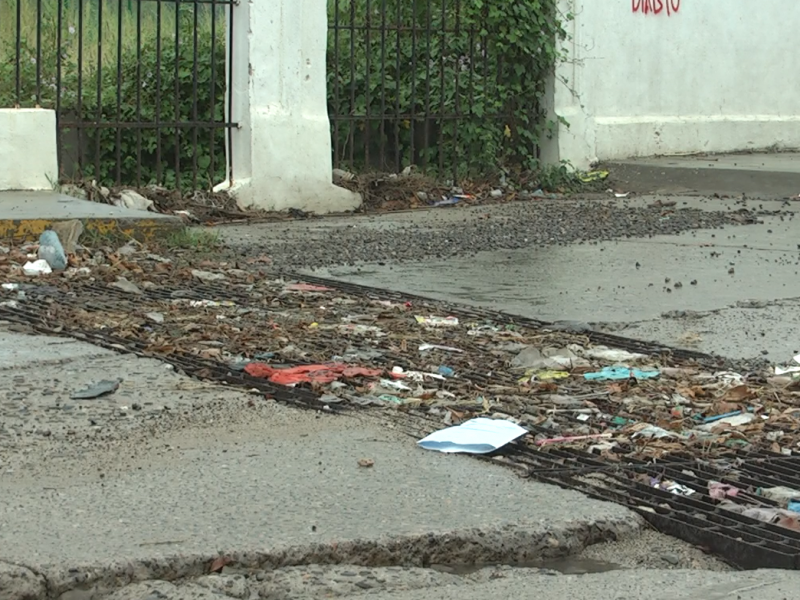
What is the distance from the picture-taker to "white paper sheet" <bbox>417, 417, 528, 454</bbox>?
151 inches

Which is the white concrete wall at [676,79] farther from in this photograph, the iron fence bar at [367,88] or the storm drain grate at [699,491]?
the storm drain grate at [699,491]

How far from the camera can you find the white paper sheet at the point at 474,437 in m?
3.85

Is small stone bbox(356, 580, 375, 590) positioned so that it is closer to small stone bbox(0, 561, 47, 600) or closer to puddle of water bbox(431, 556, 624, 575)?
puddle of water bbox(431, 556, 624, 575)

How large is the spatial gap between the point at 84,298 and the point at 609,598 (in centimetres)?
383

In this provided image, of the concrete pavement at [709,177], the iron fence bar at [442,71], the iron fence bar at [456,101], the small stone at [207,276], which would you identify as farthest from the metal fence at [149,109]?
the concrete pavement at [709,177]

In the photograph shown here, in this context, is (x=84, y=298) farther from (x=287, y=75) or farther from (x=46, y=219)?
(x=287, y=75)

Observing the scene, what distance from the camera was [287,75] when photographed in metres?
10.2

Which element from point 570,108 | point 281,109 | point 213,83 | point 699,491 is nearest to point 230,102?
point 213,83

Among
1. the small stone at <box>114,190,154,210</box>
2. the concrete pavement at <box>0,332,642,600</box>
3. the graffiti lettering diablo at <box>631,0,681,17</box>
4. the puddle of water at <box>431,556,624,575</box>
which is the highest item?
the graffiti lettering diablo at <box>631,0,681,17</box>

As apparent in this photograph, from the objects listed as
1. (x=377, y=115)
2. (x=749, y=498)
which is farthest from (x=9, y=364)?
(x=377, y=115)

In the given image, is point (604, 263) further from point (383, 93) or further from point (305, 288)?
point (383, 93)

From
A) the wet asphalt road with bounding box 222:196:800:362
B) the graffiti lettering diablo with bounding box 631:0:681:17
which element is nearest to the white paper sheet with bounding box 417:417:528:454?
the wet asphalt road with bounding box 222:196:800:362

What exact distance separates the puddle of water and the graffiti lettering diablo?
10.2 metres

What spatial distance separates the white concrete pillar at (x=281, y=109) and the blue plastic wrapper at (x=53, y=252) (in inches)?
118
